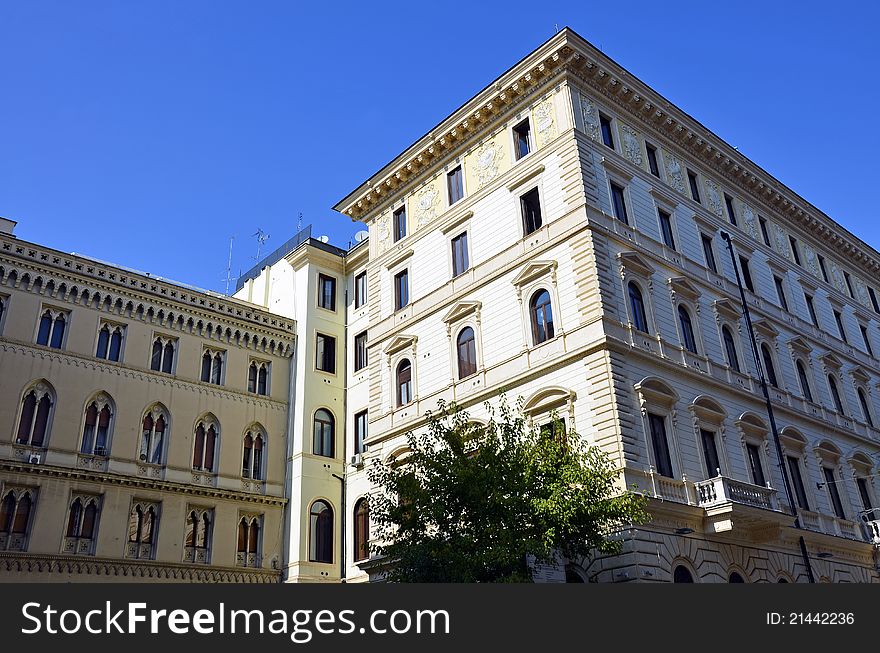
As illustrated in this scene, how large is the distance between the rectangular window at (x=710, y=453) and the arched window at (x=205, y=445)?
19.4 metres

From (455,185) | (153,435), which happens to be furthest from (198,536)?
(455,185)

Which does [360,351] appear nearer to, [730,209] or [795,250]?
[730,209]

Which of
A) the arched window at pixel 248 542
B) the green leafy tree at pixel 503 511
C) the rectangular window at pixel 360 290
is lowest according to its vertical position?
the green leafy tree at pixel 503 511

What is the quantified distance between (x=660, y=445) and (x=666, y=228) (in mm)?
9662

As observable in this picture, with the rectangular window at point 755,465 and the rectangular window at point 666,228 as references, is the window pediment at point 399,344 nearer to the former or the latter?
the rectangular window at point 666,228

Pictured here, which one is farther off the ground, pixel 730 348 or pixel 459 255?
pixel 459 255

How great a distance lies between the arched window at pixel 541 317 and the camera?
25.3 metres

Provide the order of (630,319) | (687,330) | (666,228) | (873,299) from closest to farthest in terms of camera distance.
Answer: (630,319)
(687,330)
(666,228)
(873,299)

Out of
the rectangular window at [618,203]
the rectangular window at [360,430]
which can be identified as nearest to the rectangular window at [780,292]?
the rectangular window at [618,203]

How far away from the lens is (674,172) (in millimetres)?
31266

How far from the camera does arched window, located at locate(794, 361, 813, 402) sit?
31.8 m

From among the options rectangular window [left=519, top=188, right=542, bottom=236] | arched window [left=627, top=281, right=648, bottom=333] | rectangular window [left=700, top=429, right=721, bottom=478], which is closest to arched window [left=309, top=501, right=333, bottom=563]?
rectangular window [left=519, top=188, right=542, bottom=236]

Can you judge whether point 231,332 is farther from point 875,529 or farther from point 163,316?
point 875,529
